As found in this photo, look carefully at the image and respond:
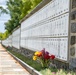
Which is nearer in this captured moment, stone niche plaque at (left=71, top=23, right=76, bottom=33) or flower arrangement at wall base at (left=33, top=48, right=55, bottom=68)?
stone niche plaque at (left=71, top=23, right=76, bottom=33)

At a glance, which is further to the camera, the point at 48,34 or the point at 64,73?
the point at 48,34

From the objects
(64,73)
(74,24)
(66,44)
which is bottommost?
(64,73)

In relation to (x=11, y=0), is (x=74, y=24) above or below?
below

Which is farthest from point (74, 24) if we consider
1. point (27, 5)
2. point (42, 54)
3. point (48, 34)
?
point (27, 5)

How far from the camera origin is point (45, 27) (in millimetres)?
14586

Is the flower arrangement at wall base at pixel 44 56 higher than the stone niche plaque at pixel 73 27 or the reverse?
the reverse

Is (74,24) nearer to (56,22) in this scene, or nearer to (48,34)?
(56,22)

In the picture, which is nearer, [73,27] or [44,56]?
[73,27]

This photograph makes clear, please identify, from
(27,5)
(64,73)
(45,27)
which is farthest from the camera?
(27,5)

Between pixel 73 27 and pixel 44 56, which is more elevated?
pixel 73 27

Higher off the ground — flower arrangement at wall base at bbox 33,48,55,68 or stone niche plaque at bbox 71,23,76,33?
stone niche plaque at bbox 71,23,76,33

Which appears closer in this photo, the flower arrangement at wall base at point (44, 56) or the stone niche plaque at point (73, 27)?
the stone niche plaque at point (73, 27)

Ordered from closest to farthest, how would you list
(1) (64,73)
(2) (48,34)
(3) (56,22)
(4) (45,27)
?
(1) (64,73)
(3) (56,22)
(2) (48,34)
(4) (45,27)

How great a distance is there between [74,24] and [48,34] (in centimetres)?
402
